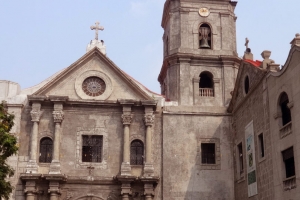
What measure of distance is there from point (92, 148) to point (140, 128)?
2.49 meters

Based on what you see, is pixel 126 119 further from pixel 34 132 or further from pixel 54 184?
pixel 54 184

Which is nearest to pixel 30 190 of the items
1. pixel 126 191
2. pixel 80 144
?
pixel 80 144

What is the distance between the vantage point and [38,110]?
73.4 feet

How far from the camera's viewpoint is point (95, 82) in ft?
77.3

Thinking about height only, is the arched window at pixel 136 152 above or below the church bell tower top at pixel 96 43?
below

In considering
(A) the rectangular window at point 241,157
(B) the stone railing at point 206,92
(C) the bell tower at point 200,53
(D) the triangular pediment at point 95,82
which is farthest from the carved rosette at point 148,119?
(A) the rectangular window at point 241,157

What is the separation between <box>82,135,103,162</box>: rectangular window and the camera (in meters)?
22.5

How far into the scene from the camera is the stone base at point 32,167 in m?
21.4

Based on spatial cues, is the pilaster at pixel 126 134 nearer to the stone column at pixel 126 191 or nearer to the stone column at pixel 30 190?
the stone column at pixel 126 191

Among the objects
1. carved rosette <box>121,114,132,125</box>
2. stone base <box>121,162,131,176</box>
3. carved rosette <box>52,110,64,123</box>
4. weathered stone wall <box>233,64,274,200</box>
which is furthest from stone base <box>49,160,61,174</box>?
weathered stone wall <box>233,64,274,200</box>

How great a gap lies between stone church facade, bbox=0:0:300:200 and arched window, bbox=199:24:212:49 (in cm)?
9

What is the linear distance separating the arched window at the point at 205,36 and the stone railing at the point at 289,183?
10.4 m

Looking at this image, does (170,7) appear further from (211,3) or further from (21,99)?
(21,99)

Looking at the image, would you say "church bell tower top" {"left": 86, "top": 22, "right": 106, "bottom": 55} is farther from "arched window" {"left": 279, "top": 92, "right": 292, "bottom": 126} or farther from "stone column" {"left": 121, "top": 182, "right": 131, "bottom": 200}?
"arched window" {"left": 279, "top": 92, "right": 292, "bottom": 126}
